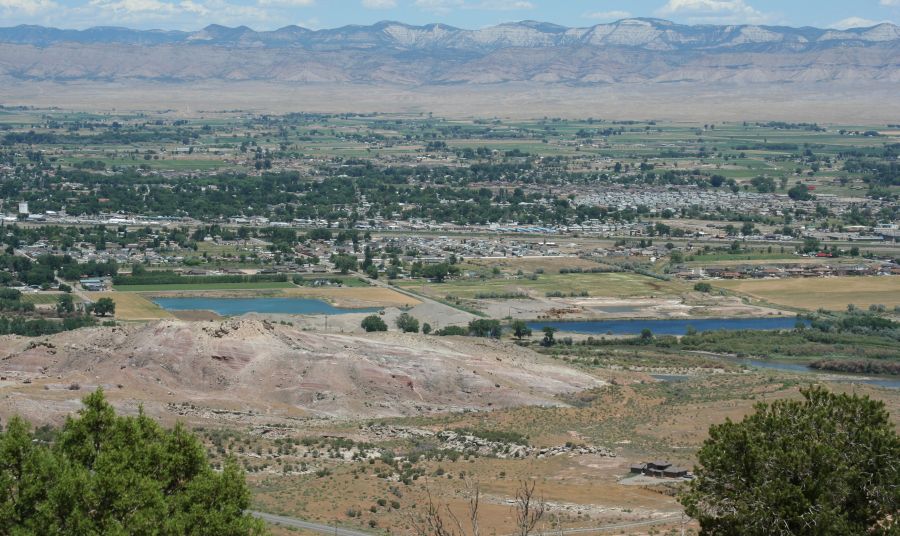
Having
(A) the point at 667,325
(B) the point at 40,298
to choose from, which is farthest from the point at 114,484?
(B) the point at 40,298

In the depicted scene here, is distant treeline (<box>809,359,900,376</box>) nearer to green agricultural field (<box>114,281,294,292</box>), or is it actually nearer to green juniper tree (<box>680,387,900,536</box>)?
green agricultural field (<box>114,281,294,292</box>)

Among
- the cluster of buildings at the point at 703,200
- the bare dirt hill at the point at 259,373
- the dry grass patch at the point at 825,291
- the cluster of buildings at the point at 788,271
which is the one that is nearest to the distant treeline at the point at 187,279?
the cluster of buildings at the point at 788,271

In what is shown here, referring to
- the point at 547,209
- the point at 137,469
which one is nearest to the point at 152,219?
the point at 547,209

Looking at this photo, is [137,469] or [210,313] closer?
[137,469]

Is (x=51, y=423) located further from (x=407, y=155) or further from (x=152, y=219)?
(x=407, y=155)

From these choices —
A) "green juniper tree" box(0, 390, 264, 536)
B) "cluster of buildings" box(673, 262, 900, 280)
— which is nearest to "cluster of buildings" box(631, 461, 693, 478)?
"green juniper tree" box(0, 390, 264, 536)

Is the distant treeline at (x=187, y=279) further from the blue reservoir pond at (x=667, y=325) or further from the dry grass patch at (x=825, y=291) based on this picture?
the dry grass patch at (x=825, y=291)
